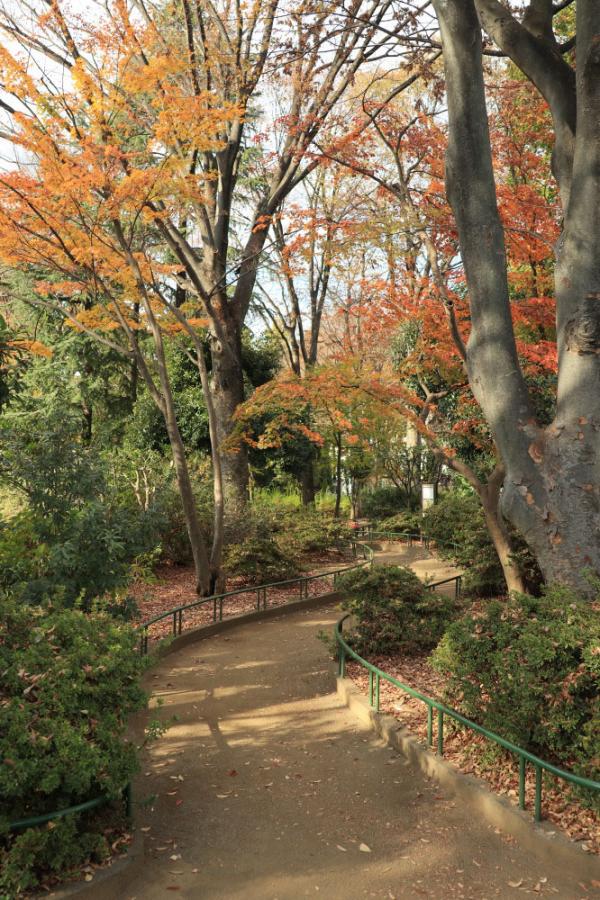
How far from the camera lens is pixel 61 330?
22828 mm

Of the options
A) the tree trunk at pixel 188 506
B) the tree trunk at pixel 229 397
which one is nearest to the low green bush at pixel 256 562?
the tree trunk at pixel 188 506

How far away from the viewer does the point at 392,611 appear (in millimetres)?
8539

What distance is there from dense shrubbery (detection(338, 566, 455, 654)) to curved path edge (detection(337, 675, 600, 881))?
4.63 feet

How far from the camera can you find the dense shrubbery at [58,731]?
3873 mm

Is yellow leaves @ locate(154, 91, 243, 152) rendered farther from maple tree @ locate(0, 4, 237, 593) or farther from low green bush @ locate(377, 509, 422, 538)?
low green bush @ locate(377, 509, 422, 538)

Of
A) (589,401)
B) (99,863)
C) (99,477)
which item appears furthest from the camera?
(99,477)

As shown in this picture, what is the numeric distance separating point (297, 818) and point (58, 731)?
6.72 ft

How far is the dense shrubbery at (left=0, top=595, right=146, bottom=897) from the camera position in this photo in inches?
152

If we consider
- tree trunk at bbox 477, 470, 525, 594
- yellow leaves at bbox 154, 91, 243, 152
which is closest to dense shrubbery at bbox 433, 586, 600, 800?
tree trunk at bbox 477, 470, 525, 594

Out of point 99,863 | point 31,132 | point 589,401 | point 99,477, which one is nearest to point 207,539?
point 99,477

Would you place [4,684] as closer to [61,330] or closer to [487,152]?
[487,152]

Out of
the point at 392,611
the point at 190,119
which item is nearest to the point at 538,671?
the point at 392,611

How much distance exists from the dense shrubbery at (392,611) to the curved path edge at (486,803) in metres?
1.41

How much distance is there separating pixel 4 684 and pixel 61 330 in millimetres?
20016
